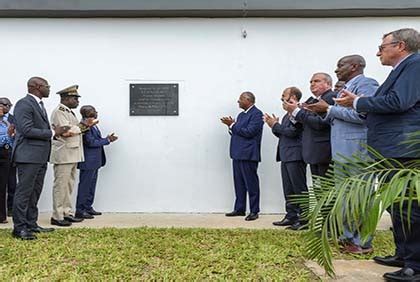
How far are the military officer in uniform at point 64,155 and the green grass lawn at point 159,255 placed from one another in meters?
0.64

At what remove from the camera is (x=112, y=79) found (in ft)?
22.5

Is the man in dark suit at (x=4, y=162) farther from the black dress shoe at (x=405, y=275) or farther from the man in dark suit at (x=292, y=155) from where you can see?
the black dress shoe at (x=405, y=275)

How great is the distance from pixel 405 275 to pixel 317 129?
6.67 feet

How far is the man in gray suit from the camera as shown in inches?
167

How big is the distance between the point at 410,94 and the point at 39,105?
13.3 ft

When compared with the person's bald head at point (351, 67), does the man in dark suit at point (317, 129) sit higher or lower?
lower

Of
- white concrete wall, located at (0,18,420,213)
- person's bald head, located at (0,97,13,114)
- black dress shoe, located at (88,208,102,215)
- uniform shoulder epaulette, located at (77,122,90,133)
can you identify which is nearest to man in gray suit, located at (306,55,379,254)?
white concrete wall, located at (0,18,420,213)

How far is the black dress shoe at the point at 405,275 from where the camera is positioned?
3.22m

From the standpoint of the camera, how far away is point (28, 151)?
4988 millimetres

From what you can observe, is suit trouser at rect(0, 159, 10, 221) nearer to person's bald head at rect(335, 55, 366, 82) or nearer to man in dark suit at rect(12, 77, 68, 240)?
man in dark suit at rect(12, 77, 68, 240)

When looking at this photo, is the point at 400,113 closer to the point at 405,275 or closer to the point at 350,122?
the point at 350,122

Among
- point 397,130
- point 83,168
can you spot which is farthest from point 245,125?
point 397,130

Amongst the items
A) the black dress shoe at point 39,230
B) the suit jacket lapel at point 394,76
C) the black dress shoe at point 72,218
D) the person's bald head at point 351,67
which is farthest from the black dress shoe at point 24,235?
the suit jacket lapel at point 394,76

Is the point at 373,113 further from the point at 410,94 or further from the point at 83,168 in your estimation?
the point at 83,168
